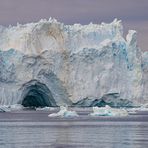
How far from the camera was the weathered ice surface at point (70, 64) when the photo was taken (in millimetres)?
55594

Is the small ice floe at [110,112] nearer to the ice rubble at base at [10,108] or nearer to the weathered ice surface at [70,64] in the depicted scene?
the weathered ice surface at [70,64]

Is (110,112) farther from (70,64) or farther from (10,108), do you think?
(10,108)

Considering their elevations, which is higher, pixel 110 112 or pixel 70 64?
pixel 70 64

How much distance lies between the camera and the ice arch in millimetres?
56509

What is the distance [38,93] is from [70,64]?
5048 millimetres

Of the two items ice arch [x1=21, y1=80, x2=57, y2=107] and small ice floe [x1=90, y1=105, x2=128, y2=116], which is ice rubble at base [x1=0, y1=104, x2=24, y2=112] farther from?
small ice floe [x1=90, y1=105, x2=128, y2=116]

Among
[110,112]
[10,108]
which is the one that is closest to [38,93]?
[10,108]

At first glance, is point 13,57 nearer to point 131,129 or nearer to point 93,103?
point 93,103

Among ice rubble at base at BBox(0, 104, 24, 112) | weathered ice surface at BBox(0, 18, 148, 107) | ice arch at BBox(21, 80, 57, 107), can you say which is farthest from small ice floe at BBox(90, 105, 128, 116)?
ice arch at BBox(21, 80, 57, 107)

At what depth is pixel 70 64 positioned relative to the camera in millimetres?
57500

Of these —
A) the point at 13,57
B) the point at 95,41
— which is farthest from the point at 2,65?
the point at 95,41

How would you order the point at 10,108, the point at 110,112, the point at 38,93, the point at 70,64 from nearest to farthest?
the point at 110,112, the point at 10,108, the point at 70,64, the point at 38,93

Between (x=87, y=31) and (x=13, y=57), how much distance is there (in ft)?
25.7

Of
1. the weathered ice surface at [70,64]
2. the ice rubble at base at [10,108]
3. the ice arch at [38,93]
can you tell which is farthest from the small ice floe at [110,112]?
the ice arch at [38,93]
